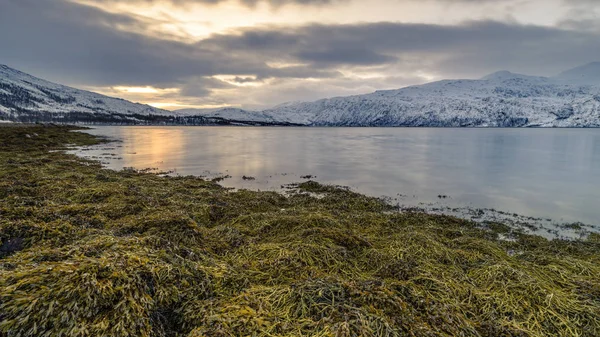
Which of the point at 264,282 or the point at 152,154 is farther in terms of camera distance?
the point at 152,154

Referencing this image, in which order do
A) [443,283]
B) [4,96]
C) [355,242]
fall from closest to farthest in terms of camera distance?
[443,283] → [355,242] → [4,96]

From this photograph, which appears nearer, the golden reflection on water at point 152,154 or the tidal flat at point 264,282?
the tidal flat at point 264,282

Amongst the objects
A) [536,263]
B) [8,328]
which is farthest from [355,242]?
[8,328]

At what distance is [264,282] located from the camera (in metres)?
4.34

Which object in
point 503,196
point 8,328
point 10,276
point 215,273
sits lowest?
point 503,196

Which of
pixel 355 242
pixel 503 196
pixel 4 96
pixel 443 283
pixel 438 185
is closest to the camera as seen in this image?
pixel 443 283

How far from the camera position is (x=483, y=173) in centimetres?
2202

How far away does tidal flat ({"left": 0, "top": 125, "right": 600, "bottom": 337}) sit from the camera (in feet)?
9.34

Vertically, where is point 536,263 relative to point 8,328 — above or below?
below

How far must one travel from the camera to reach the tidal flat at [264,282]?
112 inches

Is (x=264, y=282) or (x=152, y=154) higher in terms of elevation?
(x=264, y=282)

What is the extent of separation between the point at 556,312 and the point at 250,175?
57.3ft

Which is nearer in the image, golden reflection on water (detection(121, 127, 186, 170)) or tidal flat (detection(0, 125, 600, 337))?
tidal flat (detection(0, 125, 600, 337))

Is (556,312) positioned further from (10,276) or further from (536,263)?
(10,276)
